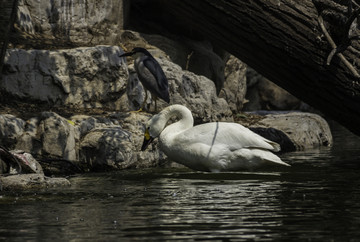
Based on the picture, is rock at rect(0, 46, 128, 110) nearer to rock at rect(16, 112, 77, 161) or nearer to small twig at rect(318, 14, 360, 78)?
rock at rect(16, 112, 77, 161)

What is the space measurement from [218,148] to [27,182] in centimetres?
260

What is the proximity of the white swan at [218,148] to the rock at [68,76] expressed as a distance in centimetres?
297

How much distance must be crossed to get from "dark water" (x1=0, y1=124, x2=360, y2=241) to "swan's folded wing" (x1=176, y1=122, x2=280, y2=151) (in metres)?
0.40

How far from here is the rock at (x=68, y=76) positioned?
1136 centimetres

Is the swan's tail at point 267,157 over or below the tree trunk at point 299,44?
below

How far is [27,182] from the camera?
7.36 metres

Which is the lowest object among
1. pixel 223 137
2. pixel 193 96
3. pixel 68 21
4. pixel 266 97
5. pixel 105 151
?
pixel 266 97

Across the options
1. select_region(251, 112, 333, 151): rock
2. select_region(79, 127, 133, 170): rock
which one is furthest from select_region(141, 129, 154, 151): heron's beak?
select_region(251, 112, 333, 151): rock

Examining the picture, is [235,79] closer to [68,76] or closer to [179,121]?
[68,76]

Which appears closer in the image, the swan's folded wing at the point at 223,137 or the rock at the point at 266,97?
the swan's folded wing at the point at 223,137

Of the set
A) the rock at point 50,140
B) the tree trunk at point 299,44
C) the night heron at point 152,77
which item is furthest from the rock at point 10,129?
the tree trunk at point 299,44

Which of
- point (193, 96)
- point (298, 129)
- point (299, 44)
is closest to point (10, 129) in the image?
point (299, 44)

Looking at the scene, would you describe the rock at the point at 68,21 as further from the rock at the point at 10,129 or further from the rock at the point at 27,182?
the rock at the point at 27,182

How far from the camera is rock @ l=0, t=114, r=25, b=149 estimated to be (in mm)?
9268
